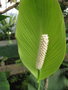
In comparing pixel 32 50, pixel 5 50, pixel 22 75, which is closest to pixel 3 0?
pixel 5 50

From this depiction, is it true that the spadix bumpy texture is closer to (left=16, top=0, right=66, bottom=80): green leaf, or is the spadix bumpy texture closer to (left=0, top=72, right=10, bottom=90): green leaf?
(left=16, top=0, right=66, bottom=80): green leaf

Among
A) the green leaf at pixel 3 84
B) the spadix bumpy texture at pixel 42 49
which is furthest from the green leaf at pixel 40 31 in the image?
the green leaf at pixel 3 84

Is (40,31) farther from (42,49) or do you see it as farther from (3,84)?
(3,84)

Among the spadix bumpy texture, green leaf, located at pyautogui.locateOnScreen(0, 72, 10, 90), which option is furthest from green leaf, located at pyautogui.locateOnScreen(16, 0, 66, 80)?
green leaf, located at pyautogui.locateOnScreen(0, 72, 10, 90)

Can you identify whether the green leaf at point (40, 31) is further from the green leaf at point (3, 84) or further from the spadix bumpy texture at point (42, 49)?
the green leaf at point (3, 84)

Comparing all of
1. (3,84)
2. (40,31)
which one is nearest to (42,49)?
(40,31)

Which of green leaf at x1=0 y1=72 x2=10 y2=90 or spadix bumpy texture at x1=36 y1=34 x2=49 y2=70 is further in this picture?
green leaf at x1=0 y1=72 x2=10 y2=90

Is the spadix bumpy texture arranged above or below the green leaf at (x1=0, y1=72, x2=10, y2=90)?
above

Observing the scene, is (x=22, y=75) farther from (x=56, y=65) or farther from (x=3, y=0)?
(x=56, y=65)
